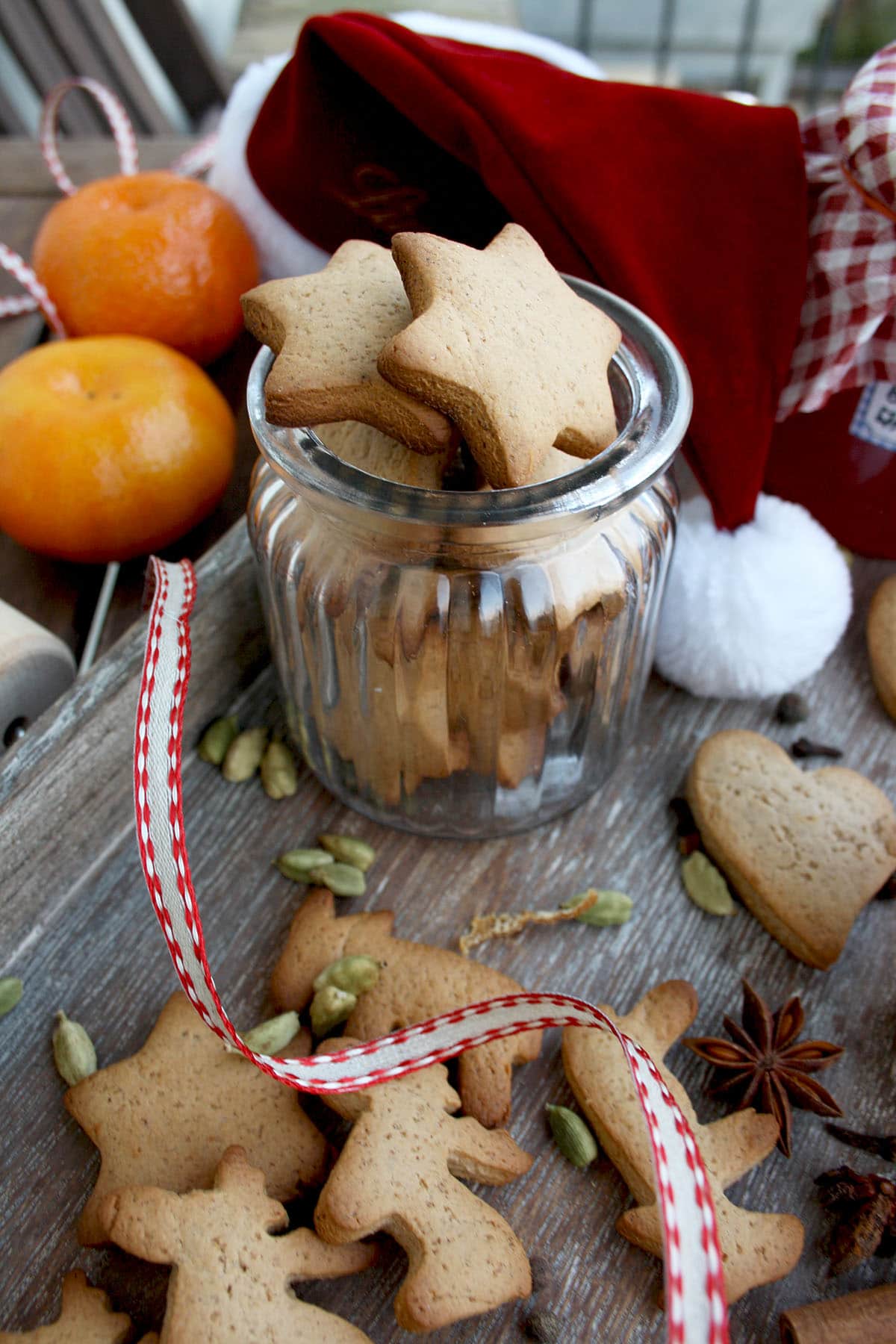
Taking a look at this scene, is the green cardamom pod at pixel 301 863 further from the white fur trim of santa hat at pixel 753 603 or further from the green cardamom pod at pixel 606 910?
the white fur trim of santa hat at pixel 753 603

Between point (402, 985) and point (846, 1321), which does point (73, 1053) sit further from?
point (846, 1321)

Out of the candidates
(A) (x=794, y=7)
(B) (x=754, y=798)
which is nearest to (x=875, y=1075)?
(B) (x=754, y=798)

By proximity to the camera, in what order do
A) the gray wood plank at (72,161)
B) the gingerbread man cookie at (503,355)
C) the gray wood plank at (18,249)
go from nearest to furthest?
the gingerbread man cookie at (503,355)
the gray wood plank at (18,249)
the gray wood plank at (72,161)

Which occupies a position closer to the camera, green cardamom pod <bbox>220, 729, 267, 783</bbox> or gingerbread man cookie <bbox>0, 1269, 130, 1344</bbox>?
gingerbread man cookie <bbox>0, 1269, 130, 1344</bbox>

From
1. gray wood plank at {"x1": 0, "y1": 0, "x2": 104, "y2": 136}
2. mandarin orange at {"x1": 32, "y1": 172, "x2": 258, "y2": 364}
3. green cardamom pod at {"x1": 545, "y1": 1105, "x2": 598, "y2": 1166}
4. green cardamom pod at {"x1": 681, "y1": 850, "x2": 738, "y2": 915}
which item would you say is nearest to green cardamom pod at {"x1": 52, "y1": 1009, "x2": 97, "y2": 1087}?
green cardamom pod at {"x1": 545, "y1": 1105, "x2": 598, "y2": 1166}

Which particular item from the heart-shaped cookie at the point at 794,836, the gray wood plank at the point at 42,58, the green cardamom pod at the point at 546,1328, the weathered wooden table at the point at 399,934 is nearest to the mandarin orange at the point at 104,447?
the weathered wooden table at the point at 399,934

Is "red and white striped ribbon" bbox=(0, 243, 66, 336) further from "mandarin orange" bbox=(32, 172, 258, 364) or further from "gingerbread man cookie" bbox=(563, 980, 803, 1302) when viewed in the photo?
"gingerbread man cookie" bbox=(563, 980, 803, 1302)
